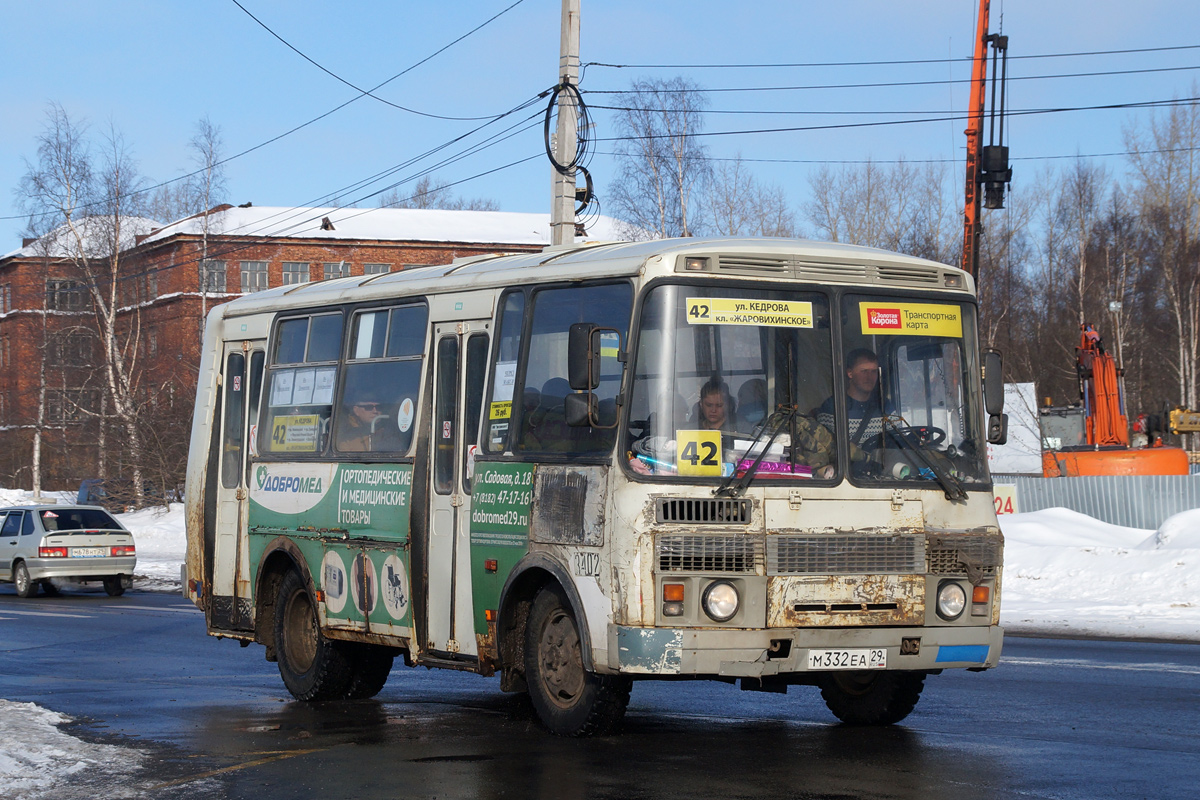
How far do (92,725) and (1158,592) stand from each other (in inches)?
589

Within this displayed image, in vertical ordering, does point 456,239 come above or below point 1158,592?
above

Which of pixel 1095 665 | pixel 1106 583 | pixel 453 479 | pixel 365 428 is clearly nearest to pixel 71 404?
pixel 1106 583

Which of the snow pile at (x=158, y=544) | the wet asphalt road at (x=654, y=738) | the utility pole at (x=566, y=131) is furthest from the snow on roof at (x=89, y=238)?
the wet asphalt road at (x=654, y=738)

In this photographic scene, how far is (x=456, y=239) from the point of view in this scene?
267ft

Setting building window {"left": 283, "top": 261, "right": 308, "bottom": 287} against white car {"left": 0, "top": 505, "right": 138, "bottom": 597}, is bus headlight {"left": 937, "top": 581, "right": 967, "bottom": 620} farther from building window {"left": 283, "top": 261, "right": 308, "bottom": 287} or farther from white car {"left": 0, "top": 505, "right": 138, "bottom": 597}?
building window {"left": 283, "top": 261, "right": 308, "bottom": 287}

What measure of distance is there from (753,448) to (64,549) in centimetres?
1972

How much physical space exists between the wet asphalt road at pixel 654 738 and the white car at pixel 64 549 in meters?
12.1

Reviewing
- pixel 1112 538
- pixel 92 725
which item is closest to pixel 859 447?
pixel 92 725

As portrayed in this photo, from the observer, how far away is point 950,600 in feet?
27.7

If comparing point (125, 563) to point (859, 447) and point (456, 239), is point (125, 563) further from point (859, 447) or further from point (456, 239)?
point (456, 239)

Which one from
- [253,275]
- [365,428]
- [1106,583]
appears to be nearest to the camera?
[365,428]

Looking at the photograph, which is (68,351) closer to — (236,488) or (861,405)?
(236,488)

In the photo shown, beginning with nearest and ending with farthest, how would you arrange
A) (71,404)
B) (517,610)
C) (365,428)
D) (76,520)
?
(517,610) < (365,428) < (76,520) < (71,404)

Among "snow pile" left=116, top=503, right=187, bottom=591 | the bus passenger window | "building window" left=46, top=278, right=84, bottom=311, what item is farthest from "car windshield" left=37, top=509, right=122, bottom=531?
"building window" left=46, top=278, right=84, bottom=311
